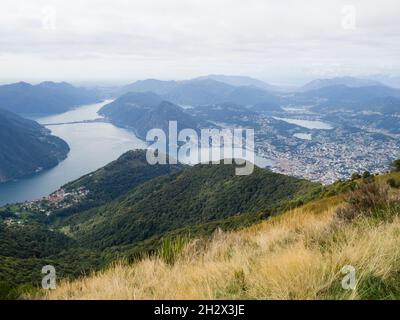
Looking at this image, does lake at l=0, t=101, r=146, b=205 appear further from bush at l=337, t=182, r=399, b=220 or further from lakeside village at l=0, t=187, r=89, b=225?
bush at l=337, t=182, r=399, b=220

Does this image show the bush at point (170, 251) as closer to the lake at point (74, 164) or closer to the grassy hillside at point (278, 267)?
the grassy hillside at point (278, 267)

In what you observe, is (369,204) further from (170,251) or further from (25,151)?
(25,151)

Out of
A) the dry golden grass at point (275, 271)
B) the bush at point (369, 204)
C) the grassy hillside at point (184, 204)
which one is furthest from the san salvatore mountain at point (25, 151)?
the dry golden grass at point (275, 271)

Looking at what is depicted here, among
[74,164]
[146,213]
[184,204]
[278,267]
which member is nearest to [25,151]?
[74,164]

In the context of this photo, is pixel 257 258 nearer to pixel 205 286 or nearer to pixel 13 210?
pixel 205 286

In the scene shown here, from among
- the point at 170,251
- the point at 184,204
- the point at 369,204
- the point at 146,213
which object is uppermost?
the point at 369,204

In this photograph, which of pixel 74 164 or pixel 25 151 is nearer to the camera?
pixel 74 164

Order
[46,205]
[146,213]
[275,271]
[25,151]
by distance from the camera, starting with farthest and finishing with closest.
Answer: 1. [25,151]
2. [46,205]
3. [146,213]
4. [275,271]

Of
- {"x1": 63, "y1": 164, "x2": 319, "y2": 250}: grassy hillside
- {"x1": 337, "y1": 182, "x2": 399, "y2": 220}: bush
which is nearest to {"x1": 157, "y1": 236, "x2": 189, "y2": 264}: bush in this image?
{"x1": 337, "y1": 182, "x2": 399, "y2": 220}: bush
